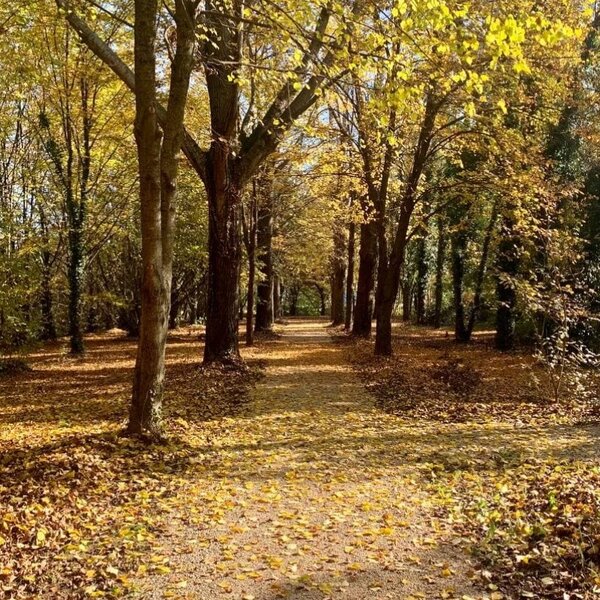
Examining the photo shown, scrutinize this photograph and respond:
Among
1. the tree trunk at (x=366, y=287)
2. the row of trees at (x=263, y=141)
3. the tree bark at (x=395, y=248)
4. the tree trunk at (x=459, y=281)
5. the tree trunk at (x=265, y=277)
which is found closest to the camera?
the row of trees at (x=263, y=141)

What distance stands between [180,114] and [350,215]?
13.1 metres

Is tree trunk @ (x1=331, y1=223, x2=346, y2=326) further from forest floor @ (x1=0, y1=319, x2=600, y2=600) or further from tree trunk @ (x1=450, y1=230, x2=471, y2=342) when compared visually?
forest floor @ (x1=0, y1=319, x2=600, y2=600)

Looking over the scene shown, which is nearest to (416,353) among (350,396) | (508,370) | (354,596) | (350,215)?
(508,370)

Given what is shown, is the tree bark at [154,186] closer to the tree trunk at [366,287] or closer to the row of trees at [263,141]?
the row of trees at [263,141]

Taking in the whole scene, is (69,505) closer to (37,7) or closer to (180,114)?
(180,114)

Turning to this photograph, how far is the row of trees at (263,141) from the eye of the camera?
269 inches

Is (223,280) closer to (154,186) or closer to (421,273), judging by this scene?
(154,186)

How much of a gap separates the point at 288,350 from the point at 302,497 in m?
13.9

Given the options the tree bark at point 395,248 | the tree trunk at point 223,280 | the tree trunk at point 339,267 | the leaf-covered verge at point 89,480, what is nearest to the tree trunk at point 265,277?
the tree trunk at point 339,267

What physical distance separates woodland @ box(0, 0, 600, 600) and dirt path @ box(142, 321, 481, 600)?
0.11 feet

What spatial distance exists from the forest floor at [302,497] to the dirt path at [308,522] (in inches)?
0.7

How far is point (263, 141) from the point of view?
12648 millimetres

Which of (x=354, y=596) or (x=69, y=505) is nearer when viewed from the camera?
(x=354, y=596)

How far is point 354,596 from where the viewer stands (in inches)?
158
